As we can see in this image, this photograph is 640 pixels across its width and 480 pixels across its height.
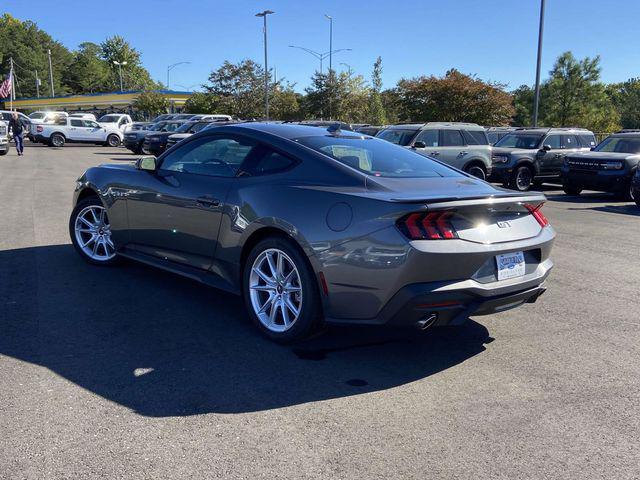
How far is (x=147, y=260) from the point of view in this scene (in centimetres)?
575

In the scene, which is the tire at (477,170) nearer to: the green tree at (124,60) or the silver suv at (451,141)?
the silver suv at (451,141)

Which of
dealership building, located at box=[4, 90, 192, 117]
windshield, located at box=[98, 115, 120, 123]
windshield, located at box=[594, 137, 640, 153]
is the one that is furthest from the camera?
dealership building, located at box=[4, 90, 192, 117]

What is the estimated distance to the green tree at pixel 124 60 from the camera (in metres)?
121

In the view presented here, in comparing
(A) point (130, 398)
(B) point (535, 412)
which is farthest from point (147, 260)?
(B) point (535, 412)

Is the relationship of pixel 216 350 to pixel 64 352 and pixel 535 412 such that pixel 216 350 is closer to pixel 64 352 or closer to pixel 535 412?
pixel 64 352

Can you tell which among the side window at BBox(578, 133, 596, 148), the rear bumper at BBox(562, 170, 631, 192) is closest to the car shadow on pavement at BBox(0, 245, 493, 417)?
the rear bumper at BBox(562, 170, 631, 192)

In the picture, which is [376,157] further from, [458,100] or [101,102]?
[101,102]

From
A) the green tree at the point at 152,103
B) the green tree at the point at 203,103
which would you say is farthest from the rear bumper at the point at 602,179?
the green tree at the point at 152,103

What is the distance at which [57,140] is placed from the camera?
115ft

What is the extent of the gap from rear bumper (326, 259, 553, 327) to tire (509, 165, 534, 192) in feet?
47.1

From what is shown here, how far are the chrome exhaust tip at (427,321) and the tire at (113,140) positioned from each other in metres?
36.3

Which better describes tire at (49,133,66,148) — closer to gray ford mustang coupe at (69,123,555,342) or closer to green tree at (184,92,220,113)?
green tree at (184,92,220,113)

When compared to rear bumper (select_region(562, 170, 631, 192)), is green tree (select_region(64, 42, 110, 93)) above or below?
above

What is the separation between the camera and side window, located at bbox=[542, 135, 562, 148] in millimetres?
18359
